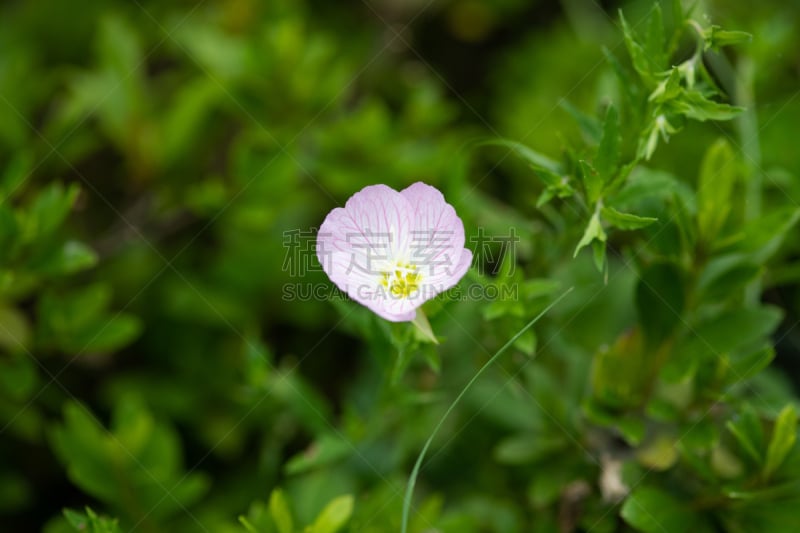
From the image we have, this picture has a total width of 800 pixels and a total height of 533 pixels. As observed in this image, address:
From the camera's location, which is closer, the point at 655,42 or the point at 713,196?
the point at 655,42

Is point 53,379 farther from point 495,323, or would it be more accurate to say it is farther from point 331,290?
point 495,323

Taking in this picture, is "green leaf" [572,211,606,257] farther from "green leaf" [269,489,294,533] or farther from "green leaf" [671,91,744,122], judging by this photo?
"green leaf" [269,489,294,533]

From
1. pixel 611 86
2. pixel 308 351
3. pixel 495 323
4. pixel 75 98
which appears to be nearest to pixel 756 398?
pixel 495 323

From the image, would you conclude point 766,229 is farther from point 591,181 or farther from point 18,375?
point 18,375

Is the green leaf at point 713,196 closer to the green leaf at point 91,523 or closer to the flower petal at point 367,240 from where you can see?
the flower petal at point 367,240

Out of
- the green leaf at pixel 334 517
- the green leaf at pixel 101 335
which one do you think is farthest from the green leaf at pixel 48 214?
the green leaf at pixel 334 517

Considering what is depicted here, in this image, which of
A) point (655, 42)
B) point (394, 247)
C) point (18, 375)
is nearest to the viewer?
point (655, 42)

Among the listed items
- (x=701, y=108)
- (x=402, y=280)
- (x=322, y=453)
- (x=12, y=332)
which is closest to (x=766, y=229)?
(x=701, y=108)
